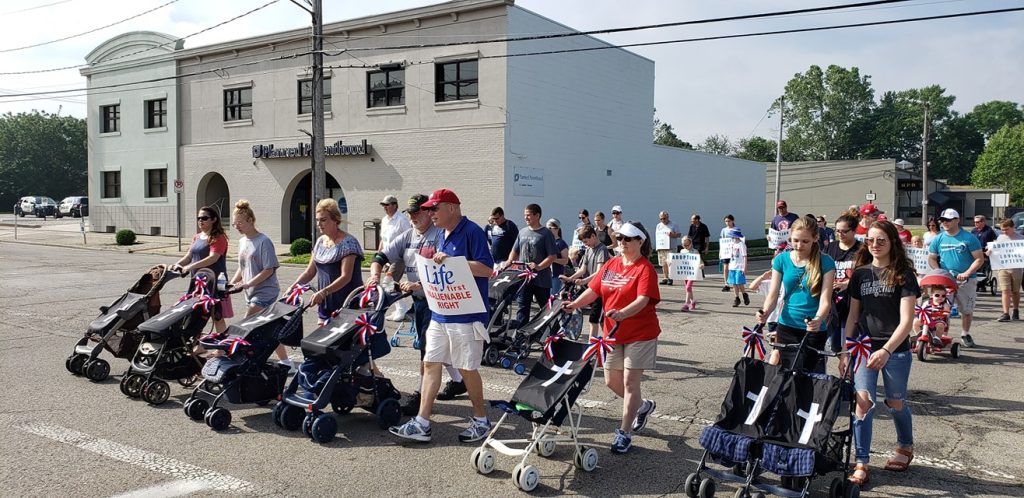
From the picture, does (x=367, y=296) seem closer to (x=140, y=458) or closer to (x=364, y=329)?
(x=364, y=329)

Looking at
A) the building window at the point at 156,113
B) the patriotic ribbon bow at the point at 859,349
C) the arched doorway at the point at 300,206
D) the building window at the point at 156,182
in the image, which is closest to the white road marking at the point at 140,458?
the patriotic ribbon bow at the point at 859,349

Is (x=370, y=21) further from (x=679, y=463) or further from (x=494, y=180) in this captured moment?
(x=679, y=463)

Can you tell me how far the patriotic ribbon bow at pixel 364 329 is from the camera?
20.7ft

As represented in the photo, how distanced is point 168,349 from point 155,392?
435 mm

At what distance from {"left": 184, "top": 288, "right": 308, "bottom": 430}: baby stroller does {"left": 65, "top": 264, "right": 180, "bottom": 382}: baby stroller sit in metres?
1.59

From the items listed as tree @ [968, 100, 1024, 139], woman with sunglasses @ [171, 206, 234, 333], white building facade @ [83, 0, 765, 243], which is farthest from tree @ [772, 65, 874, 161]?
woman with sunglasses @ [171, 206, 234, 333]

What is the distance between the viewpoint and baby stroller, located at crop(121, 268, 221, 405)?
7298 millimetres

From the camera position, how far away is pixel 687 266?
1449cm

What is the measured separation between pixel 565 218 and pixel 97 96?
81.9 feet

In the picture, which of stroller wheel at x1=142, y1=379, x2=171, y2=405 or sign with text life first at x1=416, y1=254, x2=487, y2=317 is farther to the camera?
stroller wheel at x1=142, y1=379, x2=171, y2=405

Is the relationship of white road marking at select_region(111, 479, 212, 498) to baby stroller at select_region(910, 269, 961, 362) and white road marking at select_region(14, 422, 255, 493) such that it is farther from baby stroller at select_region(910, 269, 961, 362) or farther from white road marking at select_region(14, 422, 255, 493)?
baby stroller at select_region(910, 269, 961, 362)

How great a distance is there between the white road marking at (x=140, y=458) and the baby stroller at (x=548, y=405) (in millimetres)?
1673

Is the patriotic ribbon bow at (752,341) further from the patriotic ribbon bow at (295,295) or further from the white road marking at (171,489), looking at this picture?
the patriotic ribbon bow at (295,295)

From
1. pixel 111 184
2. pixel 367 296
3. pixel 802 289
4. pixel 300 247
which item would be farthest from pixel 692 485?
pixel 111 184
